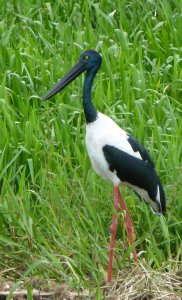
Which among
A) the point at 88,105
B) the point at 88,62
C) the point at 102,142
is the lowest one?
the point at 102,142

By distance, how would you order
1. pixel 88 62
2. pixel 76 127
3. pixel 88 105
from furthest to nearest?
1. pixel 76 127
2. pixel 88 62
3. pixel 88 105

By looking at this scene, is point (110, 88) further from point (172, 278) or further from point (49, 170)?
point (172, 278)

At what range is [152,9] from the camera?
37.0 ft

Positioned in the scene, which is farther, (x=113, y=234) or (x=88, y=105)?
(x=88, y=105)

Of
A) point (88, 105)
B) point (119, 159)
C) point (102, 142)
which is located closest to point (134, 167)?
point (119, 159)

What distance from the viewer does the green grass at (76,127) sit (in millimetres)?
7324

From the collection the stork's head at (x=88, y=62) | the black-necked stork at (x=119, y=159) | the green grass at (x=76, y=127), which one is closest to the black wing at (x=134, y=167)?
the black-necked stork at (x=119, y=159)

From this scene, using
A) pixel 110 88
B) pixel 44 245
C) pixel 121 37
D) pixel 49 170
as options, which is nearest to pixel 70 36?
pixel 121 37

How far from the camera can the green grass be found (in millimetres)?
7324

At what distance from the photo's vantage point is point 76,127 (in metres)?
8.91

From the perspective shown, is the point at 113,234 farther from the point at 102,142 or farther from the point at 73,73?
the point at 73,73

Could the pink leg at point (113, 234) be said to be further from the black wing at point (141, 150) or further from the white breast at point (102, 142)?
the black wing at point (141, 150)

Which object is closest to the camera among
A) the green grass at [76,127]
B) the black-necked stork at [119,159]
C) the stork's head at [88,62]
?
the green grass at [76,127]

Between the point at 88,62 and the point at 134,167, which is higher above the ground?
the point at 88,62
